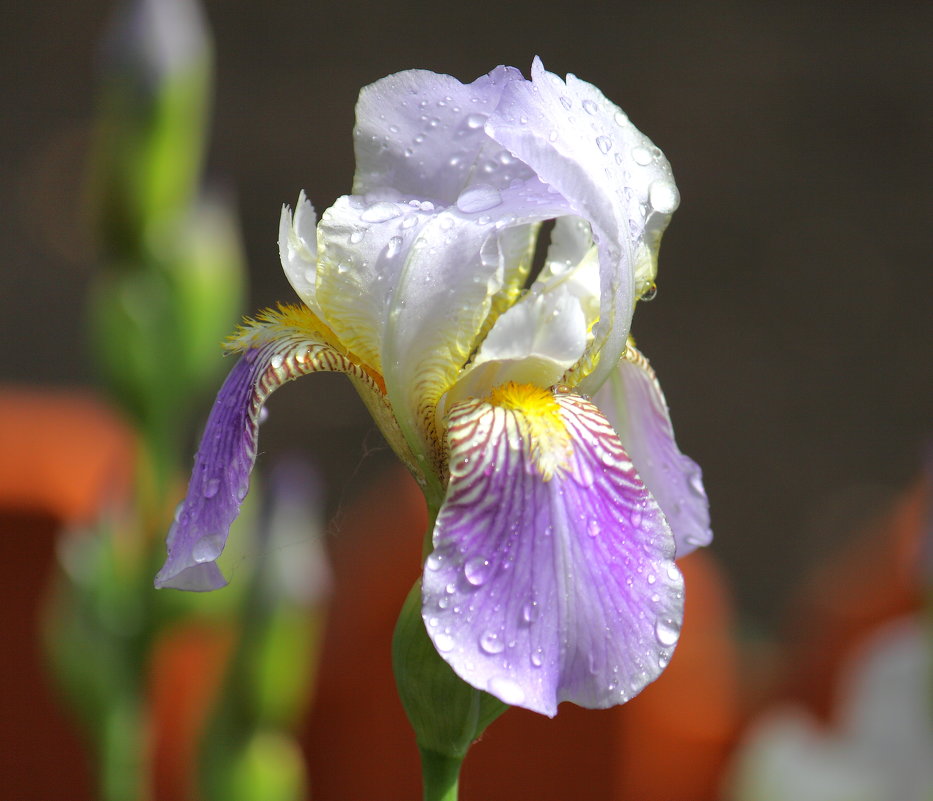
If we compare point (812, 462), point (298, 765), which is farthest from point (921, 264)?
point (298, 765)

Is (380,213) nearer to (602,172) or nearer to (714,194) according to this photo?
(602,172)

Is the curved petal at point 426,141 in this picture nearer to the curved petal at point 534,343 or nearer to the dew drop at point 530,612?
the curved petal at point 534,343

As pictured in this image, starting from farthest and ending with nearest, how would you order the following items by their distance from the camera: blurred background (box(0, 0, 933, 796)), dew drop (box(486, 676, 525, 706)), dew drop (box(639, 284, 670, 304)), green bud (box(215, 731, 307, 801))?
1. blurred background (box(0, 0, 933, 796))
2. green bud (box(215, 731, 307, 801))
3. dew drop (box(639, 284, 670, 304))
4. dew drop (box(486, 676, 525, 706))

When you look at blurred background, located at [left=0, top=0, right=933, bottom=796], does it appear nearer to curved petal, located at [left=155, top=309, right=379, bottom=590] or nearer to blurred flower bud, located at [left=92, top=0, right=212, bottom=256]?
blurred flower bud, located at [left=92, top=0, right=212, bottom=256]

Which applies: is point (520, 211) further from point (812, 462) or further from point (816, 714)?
point (812, 462)

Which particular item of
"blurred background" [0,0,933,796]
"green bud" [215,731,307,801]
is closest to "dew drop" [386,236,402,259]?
"green bud" [215,731,307,801]

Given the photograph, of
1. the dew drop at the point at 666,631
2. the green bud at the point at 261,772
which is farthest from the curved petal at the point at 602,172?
the green bud at the point at 261,772

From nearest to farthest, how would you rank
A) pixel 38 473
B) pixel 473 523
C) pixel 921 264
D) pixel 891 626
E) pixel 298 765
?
pixel 473 523
pixel 298 765
pixel 891 626
pixel 38 473
pixel 921 264
